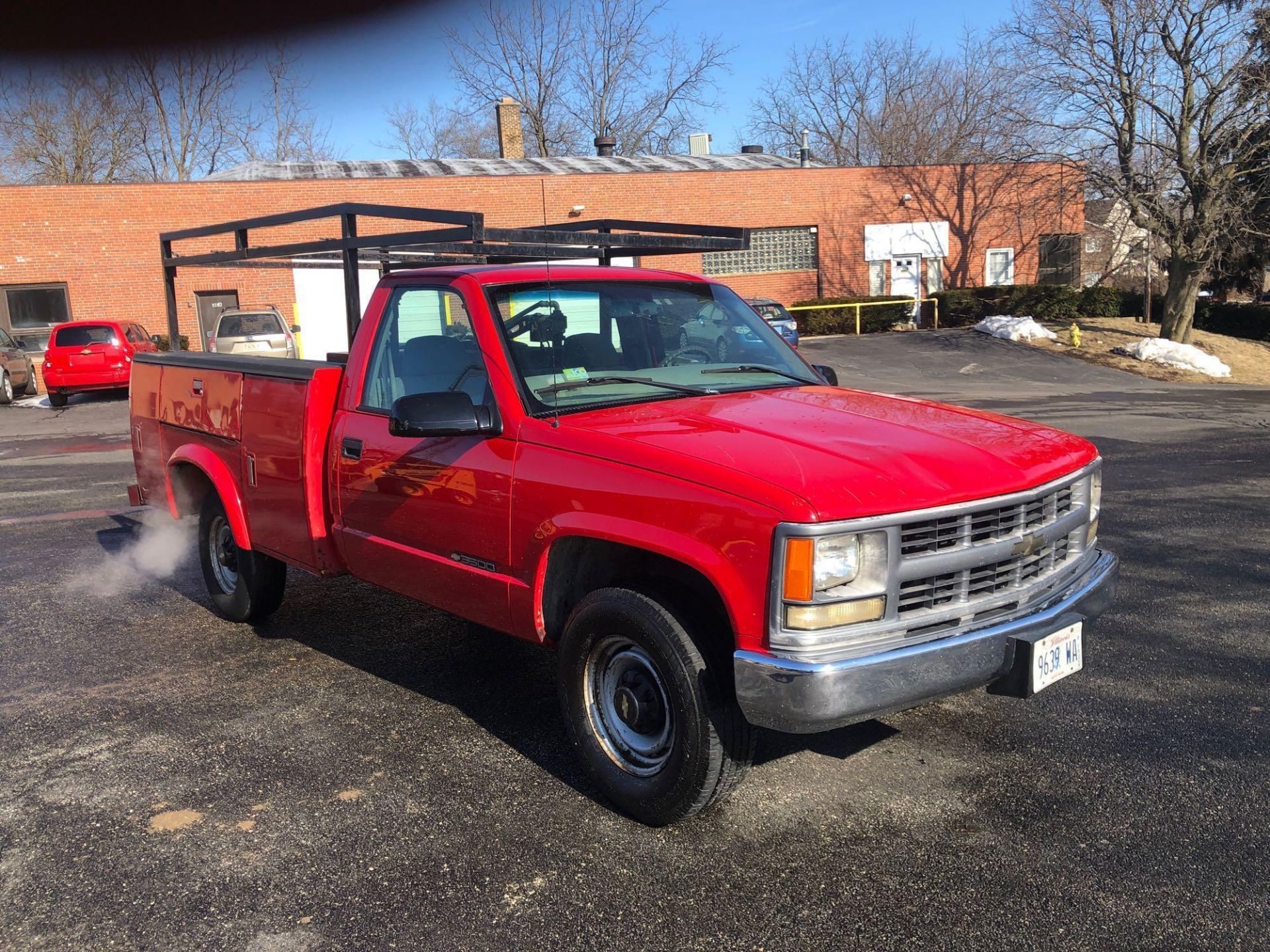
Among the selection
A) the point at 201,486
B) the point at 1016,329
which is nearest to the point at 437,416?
the point at 201,486

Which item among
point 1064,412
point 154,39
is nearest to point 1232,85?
point 1064,412

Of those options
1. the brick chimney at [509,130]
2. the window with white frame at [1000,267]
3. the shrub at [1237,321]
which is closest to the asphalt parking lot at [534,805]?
the shrub at [1237,321]

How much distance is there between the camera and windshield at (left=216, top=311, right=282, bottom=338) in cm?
2056

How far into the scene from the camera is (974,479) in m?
3.41

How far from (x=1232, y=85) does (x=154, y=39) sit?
28.6m

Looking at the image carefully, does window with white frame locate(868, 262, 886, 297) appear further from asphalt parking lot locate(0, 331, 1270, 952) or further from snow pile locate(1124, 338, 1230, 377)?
asphalt parking lot locate(0, 331, 1270, 952)

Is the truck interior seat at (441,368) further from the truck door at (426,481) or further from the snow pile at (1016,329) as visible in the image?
the snow pile at (1016,329)

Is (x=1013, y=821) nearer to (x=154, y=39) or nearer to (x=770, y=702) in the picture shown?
(x=770, y=702)

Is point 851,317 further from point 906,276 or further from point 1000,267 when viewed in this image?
point 1000,267

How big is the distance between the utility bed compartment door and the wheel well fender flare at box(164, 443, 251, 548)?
14 centimetres

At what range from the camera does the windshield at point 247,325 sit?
20.6 meters

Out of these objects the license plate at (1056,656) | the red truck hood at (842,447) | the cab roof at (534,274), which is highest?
the cab roof at (534,274)

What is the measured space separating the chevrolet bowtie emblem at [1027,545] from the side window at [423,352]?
2.07 m

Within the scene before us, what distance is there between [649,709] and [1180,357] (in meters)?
25.0
